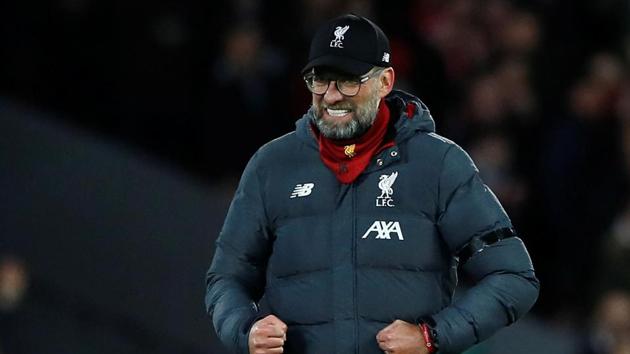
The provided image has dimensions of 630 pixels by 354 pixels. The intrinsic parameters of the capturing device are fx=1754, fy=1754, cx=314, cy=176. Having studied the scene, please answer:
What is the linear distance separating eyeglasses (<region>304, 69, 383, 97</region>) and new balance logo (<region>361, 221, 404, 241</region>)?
0.42 metres

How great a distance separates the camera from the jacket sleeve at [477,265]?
17.9 feet

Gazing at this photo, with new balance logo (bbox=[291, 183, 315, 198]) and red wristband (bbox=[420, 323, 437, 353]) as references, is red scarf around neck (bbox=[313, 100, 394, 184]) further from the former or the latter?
red wristband (bbox=[420, 323, 437, 353])

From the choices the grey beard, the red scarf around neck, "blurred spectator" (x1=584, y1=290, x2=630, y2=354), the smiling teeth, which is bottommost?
"blurred spectator" (x1=584, y1=290, x2=630, y2=354)

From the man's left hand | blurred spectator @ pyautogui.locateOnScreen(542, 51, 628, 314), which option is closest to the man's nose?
the man's left hand

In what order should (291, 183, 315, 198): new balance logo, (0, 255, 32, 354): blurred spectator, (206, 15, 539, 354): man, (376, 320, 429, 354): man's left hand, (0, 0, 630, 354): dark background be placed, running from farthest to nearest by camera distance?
(0, 0, 630, 354): dark background → (0, 255, 32, 354): blurred spectator → (291, 183, 315, 198): new balance logo → (206, 15, 539, 354): man → (376, 320, 429, 354): man's left hand

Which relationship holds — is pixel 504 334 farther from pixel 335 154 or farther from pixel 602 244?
pixel 335 154

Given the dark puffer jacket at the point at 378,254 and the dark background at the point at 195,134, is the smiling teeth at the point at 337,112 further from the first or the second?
the dark background at the point at 195,134

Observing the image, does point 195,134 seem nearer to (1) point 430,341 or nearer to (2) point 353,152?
(2) point 353,152

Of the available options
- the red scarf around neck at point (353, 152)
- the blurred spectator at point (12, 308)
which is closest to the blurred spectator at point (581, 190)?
the blurred spectator at point (12, 308)

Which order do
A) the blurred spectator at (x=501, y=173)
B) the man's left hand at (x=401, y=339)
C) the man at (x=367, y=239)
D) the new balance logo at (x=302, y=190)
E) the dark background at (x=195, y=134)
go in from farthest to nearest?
the dark background at (x=195, y=134), the blurred spectator at (x=501, y=173), the new balance logo at (x=302, y=190), the man at (x=367, y=239), the man's left hand at (x=401, y=339)

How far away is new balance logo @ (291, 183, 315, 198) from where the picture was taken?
564cm

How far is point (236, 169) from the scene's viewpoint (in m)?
11.9

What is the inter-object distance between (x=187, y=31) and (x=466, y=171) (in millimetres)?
7283

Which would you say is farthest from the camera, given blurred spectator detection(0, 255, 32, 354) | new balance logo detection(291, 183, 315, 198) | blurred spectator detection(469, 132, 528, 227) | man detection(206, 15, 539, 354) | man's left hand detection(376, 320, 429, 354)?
blurred spectator detection(469, 132, 528, 227)
